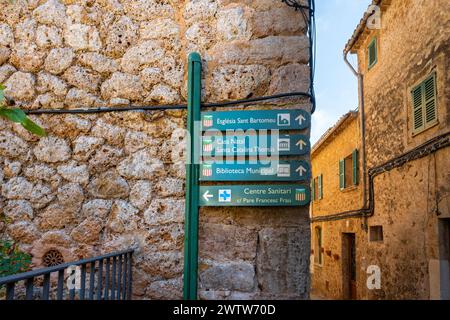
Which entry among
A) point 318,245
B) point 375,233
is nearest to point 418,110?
point 375,233

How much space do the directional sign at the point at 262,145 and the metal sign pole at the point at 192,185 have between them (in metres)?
0.17

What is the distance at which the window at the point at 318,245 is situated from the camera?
12.6 m

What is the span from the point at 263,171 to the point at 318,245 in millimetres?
11162

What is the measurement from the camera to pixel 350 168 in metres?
10.1

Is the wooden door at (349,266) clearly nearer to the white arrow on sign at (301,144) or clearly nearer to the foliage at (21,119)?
the white arrow on sign at (301,144)

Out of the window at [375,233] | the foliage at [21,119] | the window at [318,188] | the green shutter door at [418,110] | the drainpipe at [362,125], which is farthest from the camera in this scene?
the window at [318,188]

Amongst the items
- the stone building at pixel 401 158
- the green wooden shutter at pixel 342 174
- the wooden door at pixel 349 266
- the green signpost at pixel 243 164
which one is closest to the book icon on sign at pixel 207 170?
the green signpost at pixel 243 164

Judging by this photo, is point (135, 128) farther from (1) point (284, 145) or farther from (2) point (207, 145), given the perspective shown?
(1) point (284, 145)

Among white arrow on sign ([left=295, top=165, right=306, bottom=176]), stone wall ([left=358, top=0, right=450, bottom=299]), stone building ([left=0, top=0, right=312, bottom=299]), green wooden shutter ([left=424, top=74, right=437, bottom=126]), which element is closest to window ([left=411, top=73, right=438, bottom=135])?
green wooden shutter ([left=424, top=74, right=437, bottom=126])

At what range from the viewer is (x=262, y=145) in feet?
8.07

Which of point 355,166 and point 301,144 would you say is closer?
point 301,144

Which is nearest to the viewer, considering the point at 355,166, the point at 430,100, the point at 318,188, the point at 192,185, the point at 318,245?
the point at 192,185

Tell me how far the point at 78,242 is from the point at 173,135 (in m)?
0.93
